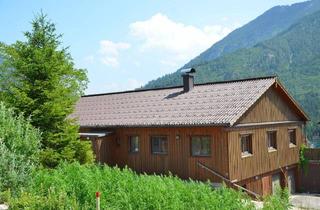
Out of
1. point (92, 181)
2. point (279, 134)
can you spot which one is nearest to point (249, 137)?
point (279, 134)

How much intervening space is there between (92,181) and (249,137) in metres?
11.6

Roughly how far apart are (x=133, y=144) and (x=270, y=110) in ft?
27.6

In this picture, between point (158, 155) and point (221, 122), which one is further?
point (158, 155)

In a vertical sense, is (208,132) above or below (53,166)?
above

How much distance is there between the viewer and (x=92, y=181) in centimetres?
1435

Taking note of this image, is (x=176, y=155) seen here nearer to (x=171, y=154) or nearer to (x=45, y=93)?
(x=171, y=154)

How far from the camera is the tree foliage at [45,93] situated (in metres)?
19.4

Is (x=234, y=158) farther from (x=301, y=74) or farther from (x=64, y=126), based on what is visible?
(x=301, y=74)

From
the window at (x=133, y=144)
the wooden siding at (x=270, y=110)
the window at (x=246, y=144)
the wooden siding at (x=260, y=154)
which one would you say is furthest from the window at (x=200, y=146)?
the window at (x=133, y=144)

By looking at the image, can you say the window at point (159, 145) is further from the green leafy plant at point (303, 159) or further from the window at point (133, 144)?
the green leafy plant at point (303, 159)

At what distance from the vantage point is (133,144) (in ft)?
83.0

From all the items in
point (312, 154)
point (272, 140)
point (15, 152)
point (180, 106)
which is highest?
point (180, 106)

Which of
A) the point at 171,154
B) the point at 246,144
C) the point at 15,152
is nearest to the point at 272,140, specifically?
the point at 246,144

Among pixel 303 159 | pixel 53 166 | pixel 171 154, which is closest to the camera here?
pixel 53 166
